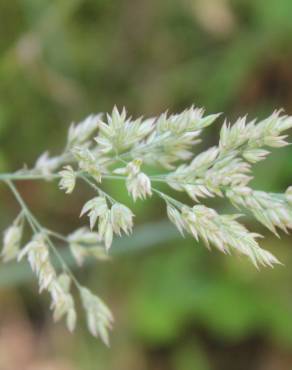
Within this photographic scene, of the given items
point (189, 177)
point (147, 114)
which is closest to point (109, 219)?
point (189, 177)

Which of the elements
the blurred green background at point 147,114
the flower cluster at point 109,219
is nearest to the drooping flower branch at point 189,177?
the flower cluster at point 109,219

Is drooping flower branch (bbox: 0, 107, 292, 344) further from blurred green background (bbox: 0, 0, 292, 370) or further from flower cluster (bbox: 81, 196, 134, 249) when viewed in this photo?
blurred green background (bbox: 0, 0, 292, 370)

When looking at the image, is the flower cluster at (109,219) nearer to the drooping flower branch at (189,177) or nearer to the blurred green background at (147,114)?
the drooping flower branch at (189,177)

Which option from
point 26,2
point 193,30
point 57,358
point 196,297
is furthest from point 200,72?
point 57,358

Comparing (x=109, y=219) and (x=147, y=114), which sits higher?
(x=147, y=114)

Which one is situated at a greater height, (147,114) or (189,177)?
(147,114)

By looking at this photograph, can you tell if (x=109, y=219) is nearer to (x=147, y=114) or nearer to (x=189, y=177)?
(x=189, y=177)

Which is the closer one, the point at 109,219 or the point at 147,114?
the point at 109,219

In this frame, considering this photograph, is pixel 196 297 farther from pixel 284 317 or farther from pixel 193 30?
pixel 193 30

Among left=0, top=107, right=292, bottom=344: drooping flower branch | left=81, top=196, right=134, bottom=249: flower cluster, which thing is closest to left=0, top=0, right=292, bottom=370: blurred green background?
left=0, top=107, right=292, bottom=344: drooping flower branch
